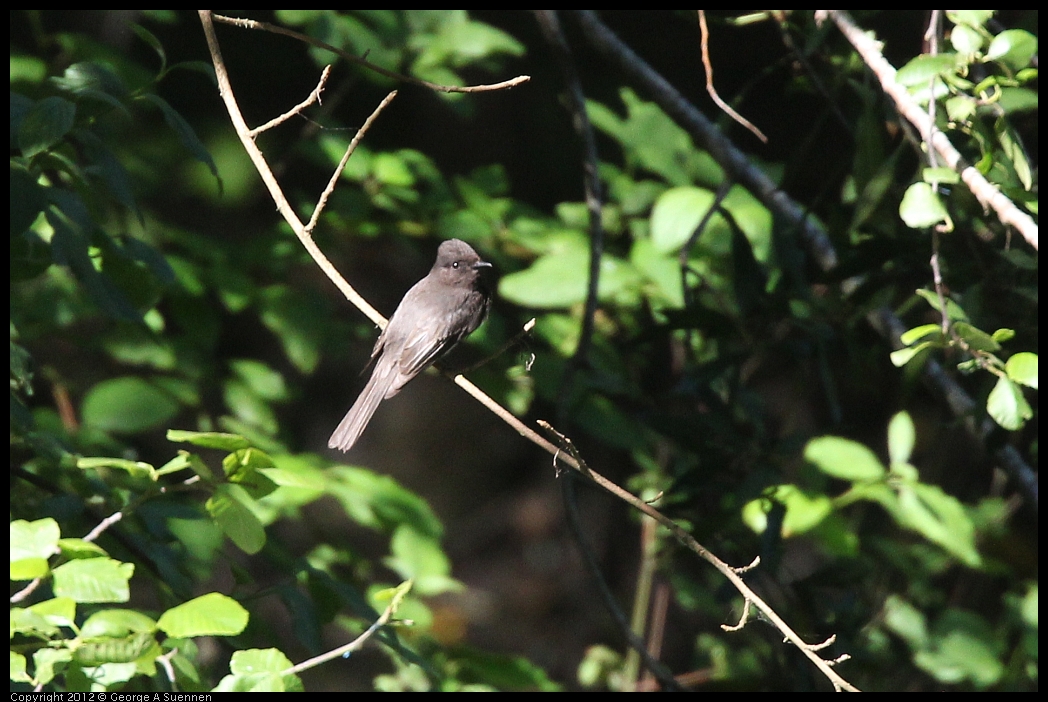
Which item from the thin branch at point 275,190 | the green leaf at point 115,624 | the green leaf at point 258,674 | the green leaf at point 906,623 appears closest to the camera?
the green leaf at point 258,674

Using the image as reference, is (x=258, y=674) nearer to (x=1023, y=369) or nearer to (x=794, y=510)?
(x=1023, y=369)

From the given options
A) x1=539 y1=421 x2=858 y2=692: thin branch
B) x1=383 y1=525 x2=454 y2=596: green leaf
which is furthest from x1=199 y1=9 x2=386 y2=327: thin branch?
x1=383 y1=525 x2=454 y2=596: green leaf

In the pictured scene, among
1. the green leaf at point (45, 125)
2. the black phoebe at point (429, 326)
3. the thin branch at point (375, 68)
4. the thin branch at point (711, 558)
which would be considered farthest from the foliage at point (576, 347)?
the thin branch at point (711, 558)

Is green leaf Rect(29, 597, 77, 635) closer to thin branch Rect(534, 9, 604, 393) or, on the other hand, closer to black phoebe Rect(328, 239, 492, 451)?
black phoebe Rect(328, 239, 492, 451)

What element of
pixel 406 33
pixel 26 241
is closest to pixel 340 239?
pixel 406 33

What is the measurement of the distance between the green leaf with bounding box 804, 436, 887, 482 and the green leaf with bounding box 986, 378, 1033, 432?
109 centimetres

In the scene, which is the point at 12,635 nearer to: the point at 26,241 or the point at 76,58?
the point at 26,241

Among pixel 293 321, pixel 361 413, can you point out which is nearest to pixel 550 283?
pixel 361 413

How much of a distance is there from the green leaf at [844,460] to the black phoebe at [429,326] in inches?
53.1

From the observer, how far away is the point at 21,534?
1817 mm

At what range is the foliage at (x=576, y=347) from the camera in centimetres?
230

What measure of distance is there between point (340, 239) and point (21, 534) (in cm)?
265

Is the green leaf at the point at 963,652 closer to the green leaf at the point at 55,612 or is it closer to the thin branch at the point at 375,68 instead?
the thin branch at the point at 375,68

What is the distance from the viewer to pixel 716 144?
12.3 feet
